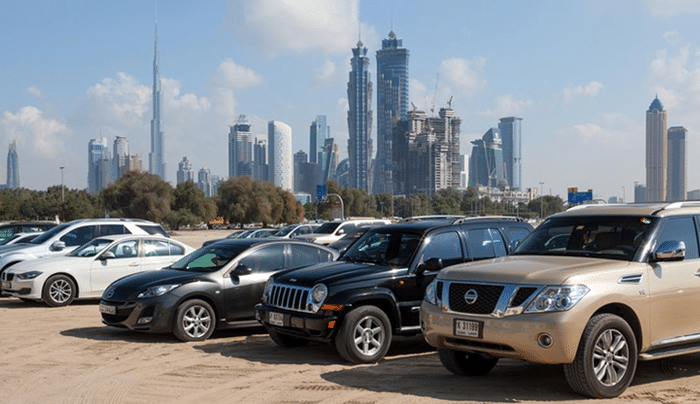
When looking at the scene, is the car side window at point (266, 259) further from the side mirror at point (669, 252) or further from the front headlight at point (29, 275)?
the front headlight at point (29, 275)

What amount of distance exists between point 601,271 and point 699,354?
3580 millimetres

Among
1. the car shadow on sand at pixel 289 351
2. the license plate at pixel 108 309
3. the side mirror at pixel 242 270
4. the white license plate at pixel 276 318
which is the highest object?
the side mirror at pixel 242 270

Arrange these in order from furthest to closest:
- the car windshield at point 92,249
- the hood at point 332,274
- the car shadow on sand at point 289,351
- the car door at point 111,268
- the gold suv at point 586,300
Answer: the car windshield at point 92,249
the car door at point 111,268
the car shadow on sand at point 289,351
the hood at point 332,274
the gold suv at point 586,300

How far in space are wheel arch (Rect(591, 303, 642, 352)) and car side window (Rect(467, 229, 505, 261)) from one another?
3.03 meters

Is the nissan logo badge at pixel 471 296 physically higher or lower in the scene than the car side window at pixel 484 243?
lower

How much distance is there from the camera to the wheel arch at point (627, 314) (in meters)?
7.42

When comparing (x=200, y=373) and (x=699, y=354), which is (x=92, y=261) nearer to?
(x=200, y=373)

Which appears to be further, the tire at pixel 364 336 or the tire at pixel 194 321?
the tire at pixel 194 321

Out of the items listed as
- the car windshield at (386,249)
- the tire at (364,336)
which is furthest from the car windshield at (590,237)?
the tire at (364,336)

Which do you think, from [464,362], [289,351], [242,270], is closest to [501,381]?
[464,362]

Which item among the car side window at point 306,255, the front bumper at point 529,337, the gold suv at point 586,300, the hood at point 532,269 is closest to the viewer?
the front bumper at point 529,337

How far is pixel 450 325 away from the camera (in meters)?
7.63

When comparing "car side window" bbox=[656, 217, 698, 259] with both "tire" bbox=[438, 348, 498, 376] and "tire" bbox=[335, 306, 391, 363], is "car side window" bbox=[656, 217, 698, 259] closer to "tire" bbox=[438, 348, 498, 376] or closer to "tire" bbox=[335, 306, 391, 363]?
"tire" bbox=[438, 348, 498, 376]

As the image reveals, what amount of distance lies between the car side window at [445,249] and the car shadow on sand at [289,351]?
1.33 metres
